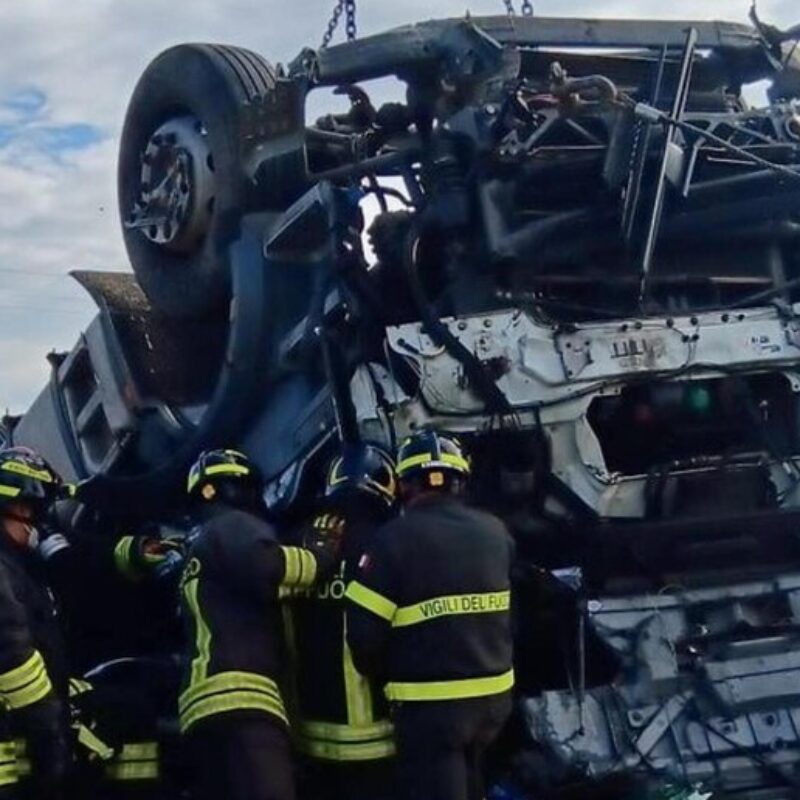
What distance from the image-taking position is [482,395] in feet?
16.5

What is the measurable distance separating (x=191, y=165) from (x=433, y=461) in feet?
6.22

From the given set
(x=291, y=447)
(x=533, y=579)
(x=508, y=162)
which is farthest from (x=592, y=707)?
(x=508, y=162)

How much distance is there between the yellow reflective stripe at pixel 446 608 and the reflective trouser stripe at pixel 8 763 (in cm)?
118

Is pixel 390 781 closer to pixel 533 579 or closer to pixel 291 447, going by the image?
pixel 533 579

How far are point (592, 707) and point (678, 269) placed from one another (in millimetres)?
1612

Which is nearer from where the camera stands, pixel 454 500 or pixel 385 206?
pixel 454 500

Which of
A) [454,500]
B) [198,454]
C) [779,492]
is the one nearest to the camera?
[454,500]

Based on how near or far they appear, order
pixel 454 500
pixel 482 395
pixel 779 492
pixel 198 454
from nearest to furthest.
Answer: pixel 454 500 < pixel 482 395 < pixel 779 492 < pixel 198 454

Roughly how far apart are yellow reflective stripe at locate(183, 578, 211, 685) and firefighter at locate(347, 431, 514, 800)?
0.47 meters

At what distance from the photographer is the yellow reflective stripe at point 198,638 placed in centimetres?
466

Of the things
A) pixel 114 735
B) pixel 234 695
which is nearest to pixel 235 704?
pixel 234 695

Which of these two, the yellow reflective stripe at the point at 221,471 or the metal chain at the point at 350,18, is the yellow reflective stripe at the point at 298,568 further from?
the metal chain at the point at 350,18

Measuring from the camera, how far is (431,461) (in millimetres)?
4539

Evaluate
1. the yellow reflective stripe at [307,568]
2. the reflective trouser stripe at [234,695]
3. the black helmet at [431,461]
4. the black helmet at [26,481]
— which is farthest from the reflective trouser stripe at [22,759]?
the black helmet at [431,461]
